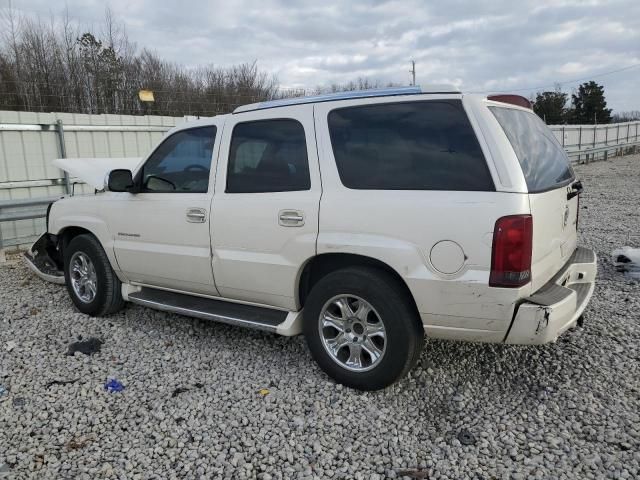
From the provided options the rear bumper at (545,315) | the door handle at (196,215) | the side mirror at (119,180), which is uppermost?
the side mirror at (119,180)

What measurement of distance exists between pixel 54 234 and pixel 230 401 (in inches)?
123

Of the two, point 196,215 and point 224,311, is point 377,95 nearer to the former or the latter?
point 196,215

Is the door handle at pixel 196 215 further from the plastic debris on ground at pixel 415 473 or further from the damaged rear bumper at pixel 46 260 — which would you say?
the damaged rear bumper at pixel 46 260

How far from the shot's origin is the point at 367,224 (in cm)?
322

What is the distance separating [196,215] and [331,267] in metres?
1.20

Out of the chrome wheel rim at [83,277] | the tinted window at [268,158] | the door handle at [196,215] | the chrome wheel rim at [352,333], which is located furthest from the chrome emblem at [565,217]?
the chrome wheel rim at [83,277]

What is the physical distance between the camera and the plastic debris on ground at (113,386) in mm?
3647

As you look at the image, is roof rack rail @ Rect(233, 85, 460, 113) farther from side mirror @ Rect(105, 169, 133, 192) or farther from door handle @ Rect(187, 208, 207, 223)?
side mirror @ Rect(105, 169, 133, 192)

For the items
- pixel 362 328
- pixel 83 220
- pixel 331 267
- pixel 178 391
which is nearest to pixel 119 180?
pixel 83 220

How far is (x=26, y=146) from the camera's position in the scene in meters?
8.71

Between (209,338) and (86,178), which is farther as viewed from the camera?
(86,178)

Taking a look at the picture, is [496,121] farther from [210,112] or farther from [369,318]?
[210,112]

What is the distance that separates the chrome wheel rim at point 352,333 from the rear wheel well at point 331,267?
23cm

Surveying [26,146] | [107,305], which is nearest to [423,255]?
[107,305]
